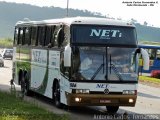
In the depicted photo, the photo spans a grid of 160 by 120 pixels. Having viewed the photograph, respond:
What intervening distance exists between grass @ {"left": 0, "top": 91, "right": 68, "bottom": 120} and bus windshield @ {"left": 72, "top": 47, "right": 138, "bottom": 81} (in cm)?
171

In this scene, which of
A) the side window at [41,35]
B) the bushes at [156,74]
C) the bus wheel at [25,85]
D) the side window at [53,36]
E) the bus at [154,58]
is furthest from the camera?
the bus at [154,58]

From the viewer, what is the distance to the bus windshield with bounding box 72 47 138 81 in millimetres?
17828

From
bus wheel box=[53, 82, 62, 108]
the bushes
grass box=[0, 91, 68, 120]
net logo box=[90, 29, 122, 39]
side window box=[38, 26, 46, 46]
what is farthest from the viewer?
the bushes

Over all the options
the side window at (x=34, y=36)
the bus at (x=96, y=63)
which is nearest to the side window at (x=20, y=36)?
the side window at (x=34, y=36)

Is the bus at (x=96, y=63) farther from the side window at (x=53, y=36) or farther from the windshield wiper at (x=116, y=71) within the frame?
the side window at (x=53, y=36)

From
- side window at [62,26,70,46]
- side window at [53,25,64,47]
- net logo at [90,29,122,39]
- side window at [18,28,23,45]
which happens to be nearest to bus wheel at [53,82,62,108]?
side window at [53,25,64,47]

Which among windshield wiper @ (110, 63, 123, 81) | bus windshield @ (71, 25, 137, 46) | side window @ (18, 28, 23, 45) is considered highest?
bus windshield @ (71, 25, 137, 46)

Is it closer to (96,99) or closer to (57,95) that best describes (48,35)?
(57,95)

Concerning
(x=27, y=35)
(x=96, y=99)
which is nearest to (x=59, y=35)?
(x=96, y=99)

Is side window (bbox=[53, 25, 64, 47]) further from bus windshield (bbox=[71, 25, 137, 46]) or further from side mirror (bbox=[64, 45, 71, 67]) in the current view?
side mirror (bbox=[64, 45, 71, 67])

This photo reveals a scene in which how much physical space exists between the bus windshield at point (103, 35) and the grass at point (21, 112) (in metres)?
2.56

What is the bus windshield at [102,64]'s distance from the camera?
58.5 feet

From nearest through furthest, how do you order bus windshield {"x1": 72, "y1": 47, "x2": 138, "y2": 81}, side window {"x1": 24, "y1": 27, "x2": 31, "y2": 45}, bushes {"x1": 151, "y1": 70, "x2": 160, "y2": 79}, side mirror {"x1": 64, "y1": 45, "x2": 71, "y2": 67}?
side mirror {"x1": 64, "y1": 45, "x2": 71, "y2": 67} → bus windshield {"x1": 72, "y1": 47, "x2": 138, "y2": 81} → side window {"x1": 24, "y1": 27, "x2": 31, "y2": 45} → bushes {"x1": 151, "y1": 70, "x2": 160, "y2": 79}

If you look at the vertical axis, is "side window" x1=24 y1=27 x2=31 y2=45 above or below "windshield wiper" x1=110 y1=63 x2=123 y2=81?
above
